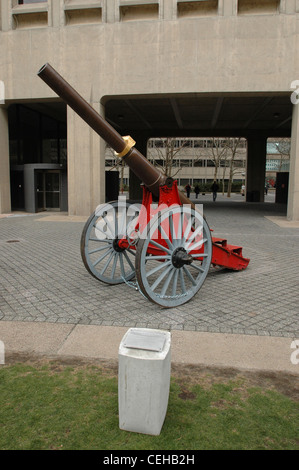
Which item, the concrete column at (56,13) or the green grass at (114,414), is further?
the concrete column at (56,13)

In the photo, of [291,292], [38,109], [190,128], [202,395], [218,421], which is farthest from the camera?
[190,128]

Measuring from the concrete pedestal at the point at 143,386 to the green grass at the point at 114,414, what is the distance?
3.3 inches

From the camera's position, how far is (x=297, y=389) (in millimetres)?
3135

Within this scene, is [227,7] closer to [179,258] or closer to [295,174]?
[295,174]

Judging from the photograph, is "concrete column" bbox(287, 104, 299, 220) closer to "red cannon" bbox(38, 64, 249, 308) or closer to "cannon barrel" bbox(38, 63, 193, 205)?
"red cannon" bbox(38, 64, 249, 308)

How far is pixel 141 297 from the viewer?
18.3 ft

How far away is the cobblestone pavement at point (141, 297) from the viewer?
4586mm

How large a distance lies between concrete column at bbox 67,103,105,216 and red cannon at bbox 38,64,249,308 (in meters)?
10.5

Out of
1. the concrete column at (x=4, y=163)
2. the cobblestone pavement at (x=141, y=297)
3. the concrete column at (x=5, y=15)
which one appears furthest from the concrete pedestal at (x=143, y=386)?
the concrete column at (x=5, y=15)

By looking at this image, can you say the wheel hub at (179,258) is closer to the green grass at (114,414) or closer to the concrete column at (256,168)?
the green grass at (114,414)

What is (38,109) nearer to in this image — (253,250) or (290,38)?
(290,38)

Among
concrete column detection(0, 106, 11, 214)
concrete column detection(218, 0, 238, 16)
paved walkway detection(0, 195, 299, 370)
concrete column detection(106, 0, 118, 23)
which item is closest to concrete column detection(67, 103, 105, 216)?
concrete column detection(0, 106, 11, 214)

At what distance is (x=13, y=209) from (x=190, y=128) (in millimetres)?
14648
